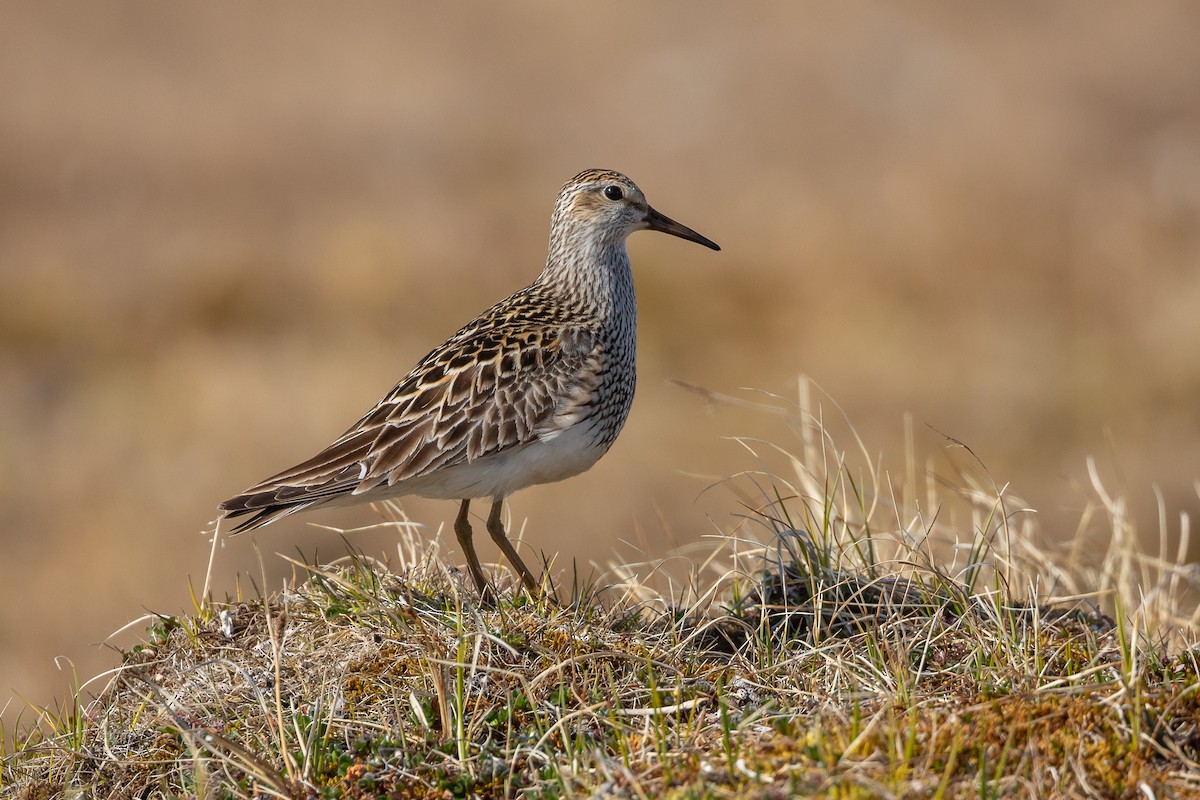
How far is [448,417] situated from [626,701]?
1810mm

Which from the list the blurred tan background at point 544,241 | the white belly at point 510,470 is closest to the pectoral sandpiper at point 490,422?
the white belly at point 510,470

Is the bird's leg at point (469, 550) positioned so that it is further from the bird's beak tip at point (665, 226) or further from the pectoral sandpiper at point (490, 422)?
the bird's beak tip at point (665, 226)

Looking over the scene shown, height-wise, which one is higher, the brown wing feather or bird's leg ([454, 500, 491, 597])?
the brown wing feather

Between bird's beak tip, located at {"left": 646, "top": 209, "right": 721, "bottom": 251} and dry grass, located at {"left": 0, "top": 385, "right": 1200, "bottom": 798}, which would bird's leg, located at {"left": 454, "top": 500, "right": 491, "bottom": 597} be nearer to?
dry grass, located at {"left": 0, "top": 385, "right": 1200, "bottom": 798}

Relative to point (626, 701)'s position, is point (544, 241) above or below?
above

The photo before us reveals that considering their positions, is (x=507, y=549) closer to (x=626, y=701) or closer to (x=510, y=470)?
(x=510, y=470)

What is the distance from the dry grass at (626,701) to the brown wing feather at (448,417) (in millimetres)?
465

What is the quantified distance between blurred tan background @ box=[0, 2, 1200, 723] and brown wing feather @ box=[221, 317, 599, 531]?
21.9ft

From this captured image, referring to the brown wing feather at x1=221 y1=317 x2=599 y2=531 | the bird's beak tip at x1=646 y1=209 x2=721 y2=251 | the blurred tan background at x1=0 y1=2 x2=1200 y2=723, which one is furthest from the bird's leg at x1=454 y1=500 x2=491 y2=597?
the blurred tan background at x1=0 y1=2 x2=1200 y2=723

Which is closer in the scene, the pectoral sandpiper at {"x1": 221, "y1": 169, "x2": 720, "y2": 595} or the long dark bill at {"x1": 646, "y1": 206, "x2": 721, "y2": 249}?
the pectoral sandpiper at {"x1": 221, "y1": 169, "x2": 720, "y2": 595}

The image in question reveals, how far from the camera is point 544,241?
1902 cm

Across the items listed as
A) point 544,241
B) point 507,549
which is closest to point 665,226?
point 507,549

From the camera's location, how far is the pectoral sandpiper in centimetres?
566

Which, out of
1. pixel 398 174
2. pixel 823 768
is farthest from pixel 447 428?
pixel 398 174
